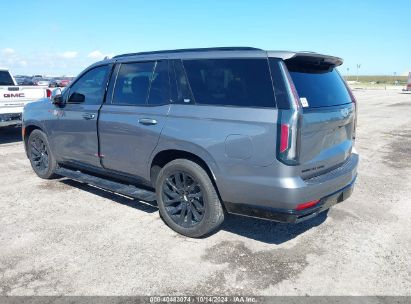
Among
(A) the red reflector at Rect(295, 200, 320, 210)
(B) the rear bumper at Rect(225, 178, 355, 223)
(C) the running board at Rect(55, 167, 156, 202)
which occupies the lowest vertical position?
(C) the running board at Rect(55, 167, 156, 202)

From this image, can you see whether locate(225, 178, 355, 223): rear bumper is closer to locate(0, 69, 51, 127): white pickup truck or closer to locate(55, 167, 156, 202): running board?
locate(55, 167, 156, 202): running board

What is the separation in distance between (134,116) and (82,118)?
3.66 feet

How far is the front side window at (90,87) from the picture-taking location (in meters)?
4.99

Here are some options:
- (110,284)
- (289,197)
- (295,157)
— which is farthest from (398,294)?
(110,284)

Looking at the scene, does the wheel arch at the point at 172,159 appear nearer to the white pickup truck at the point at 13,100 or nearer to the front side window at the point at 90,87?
the front side window at the point at 90,87

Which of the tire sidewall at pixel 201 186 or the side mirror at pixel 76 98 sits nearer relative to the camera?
the tire sidewall at pixel 201 186

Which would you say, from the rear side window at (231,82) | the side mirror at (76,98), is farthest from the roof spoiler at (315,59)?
the side mirror at (76,98)

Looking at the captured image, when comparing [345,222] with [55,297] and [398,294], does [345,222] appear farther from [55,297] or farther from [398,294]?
[55,297]

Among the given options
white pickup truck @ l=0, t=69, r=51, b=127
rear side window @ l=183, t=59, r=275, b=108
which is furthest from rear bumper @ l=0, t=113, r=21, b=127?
rear side window @ l=183, t=59, r=275, b=108

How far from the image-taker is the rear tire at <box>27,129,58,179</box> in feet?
19.7

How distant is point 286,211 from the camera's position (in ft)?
11.1

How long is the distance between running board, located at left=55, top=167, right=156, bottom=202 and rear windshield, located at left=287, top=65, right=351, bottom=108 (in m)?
2.10

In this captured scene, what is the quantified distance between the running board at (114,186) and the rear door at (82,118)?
0.61 ft

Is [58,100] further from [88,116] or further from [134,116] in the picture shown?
[134,116]
